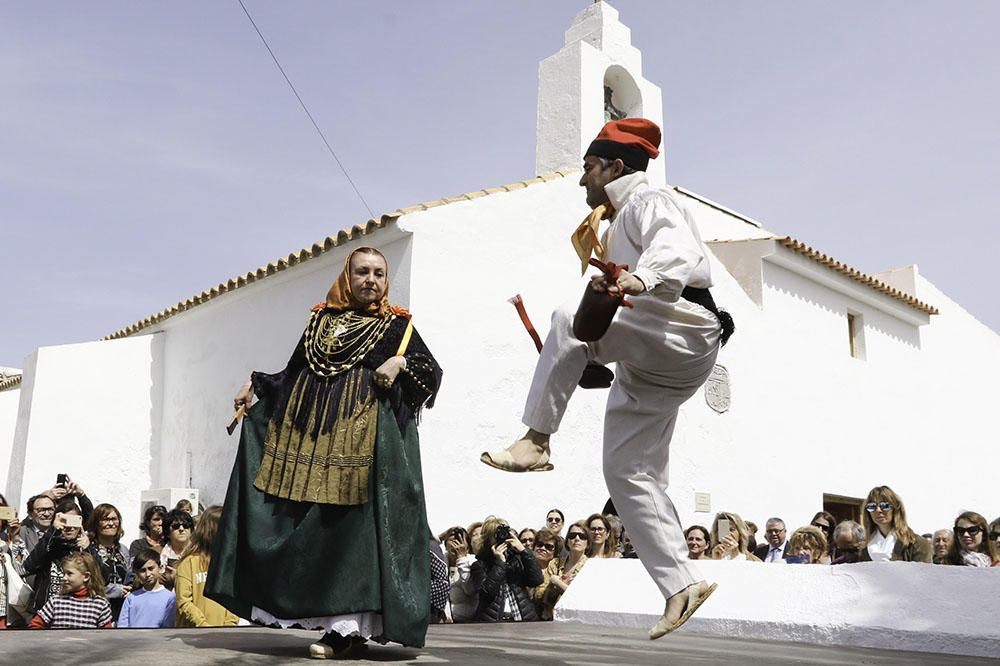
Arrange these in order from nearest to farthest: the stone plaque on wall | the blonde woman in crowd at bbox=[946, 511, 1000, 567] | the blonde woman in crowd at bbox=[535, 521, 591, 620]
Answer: the blonde woman in crowd at bbox=[946, 511, 1000, 567], the blonde woman in crowd at bbox=[535, 521, 591, 620], the stone plaque on wall

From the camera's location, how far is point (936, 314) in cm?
1747

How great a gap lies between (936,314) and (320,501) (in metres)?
15.8

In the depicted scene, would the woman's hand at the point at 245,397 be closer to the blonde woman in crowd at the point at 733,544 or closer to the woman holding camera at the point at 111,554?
the woman holding camera at the point at 111,554

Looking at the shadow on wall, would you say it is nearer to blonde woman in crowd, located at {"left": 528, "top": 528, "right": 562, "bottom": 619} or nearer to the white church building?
the white church building

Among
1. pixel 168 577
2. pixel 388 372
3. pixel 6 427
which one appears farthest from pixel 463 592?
pixel 6 427

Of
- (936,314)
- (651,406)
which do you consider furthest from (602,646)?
(936,314)

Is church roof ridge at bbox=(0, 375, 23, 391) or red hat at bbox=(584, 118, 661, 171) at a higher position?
church roof ridge at bbox=(0, 375, 23, 391)

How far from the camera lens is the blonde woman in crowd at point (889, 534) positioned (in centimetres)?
680

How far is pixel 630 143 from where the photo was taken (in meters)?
3.93

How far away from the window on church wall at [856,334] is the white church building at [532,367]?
0.11 ft

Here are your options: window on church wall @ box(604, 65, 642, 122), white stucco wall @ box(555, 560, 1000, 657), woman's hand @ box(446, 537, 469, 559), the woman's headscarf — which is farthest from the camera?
window on church wall @ box(604, 65, 642, 122)

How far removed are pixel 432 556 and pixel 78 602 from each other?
82.0 inches

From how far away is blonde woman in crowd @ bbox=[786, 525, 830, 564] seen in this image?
7500 millimetres

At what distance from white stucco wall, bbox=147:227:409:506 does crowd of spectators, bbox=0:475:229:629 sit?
5.05 meters
